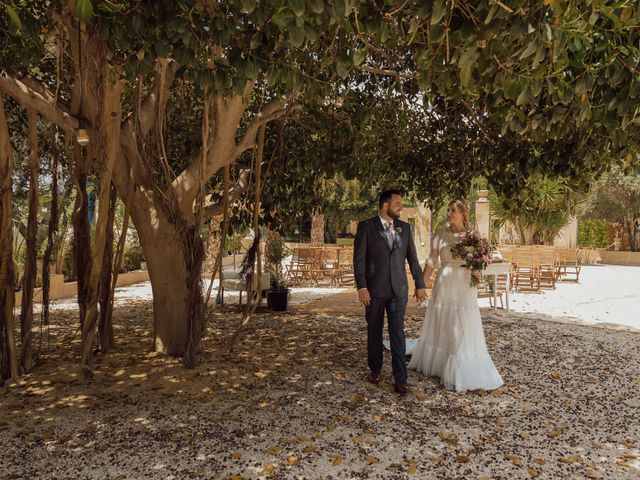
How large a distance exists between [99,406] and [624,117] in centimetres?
416

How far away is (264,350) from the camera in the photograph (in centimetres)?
641

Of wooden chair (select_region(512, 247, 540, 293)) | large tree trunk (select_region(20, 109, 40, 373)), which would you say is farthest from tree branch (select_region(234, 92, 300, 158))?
wooden chair (select_region(512, 247, 540, 293))

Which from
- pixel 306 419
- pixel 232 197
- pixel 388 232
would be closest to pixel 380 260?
pixel 388 232

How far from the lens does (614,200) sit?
24.8 metres

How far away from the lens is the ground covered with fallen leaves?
3432 millimetres

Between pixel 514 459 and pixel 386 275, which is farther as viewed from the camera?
pixel 386 275

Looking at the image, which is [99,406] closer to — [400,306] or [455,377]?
[400,306]

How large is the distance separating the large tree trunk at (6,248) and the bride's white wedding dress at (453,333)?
3.75 meters

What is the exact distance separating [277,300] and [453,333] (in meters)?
4.87

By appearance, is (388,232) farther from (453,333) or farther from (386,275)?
(453,333)

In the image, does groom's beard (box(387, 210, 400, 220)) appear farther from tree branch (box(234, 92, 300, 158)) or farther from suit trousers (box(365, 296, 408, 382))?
tree branch (box(234, 92, 300, 158))

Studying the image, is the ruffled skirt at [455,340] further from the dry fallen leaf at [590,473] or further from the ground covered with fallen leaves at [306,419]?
the dry fallen leaf at [590,473]

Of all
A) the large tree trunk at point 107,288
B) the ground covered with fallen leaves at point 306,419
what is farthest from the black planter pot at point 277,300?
the large tree trunk at point 107,288

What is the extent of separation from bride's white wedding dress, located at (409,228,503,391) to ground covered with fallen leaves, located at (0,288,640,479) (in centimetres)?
16
